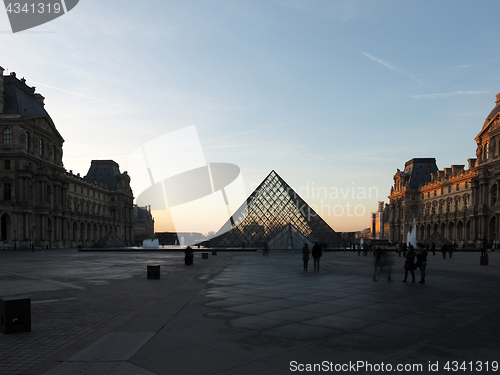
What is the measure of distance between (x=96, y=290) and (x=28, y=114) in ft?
183

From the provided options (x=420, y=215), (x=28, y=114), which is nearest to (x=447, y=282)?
(x=28, y=114)

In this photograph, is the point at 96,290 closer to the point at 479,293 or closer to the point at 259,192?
the point at 479,293

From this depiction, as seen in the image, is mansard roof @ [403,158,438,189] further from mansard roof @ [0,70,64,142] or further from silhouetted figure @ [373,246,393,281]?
silhouetted figure @ [373,246,393,281]

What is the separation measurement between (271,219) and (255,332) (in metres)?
40.5

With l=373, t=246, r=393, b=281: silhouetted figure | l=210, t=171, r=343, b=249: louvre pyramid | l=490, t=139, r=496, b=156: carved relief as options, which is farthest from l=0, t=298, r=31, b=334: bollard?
l=490, t=139, r=496, b=156: carved relief

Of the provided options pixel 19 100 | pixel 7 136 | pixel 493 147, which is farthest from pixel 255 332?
pixel 493 147

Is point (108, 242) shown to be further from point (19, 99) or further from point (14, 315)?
point (14, 315)

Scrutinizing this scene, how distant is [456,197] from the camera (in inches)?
3236

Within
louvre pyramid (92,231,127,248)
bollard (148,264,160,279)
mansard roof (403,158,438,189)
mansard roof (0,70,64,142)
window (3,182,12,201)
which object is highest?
mansard roof (0,70,64,142)

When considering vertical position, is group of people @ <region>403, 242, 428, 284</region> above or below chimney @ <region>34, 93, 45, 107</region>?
below

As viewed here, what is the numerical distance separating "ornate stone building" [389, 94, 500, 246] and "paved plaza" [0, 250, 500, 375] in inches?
2534

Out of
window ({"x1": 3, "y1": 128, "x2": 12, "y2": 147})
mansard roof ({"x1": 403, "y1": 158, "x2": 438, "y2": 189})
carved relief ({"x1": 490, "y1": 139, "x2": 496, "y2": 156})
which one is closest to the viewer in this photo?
window ({"x1": 3, "y1": 128, "x2": 12, "y2": 147})

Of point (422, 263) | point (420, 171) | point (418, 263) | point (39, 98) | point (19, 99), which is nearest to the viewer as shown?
point (422, 263)

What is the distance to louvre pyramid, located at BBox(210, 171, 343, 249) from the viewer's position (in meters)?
45.0
